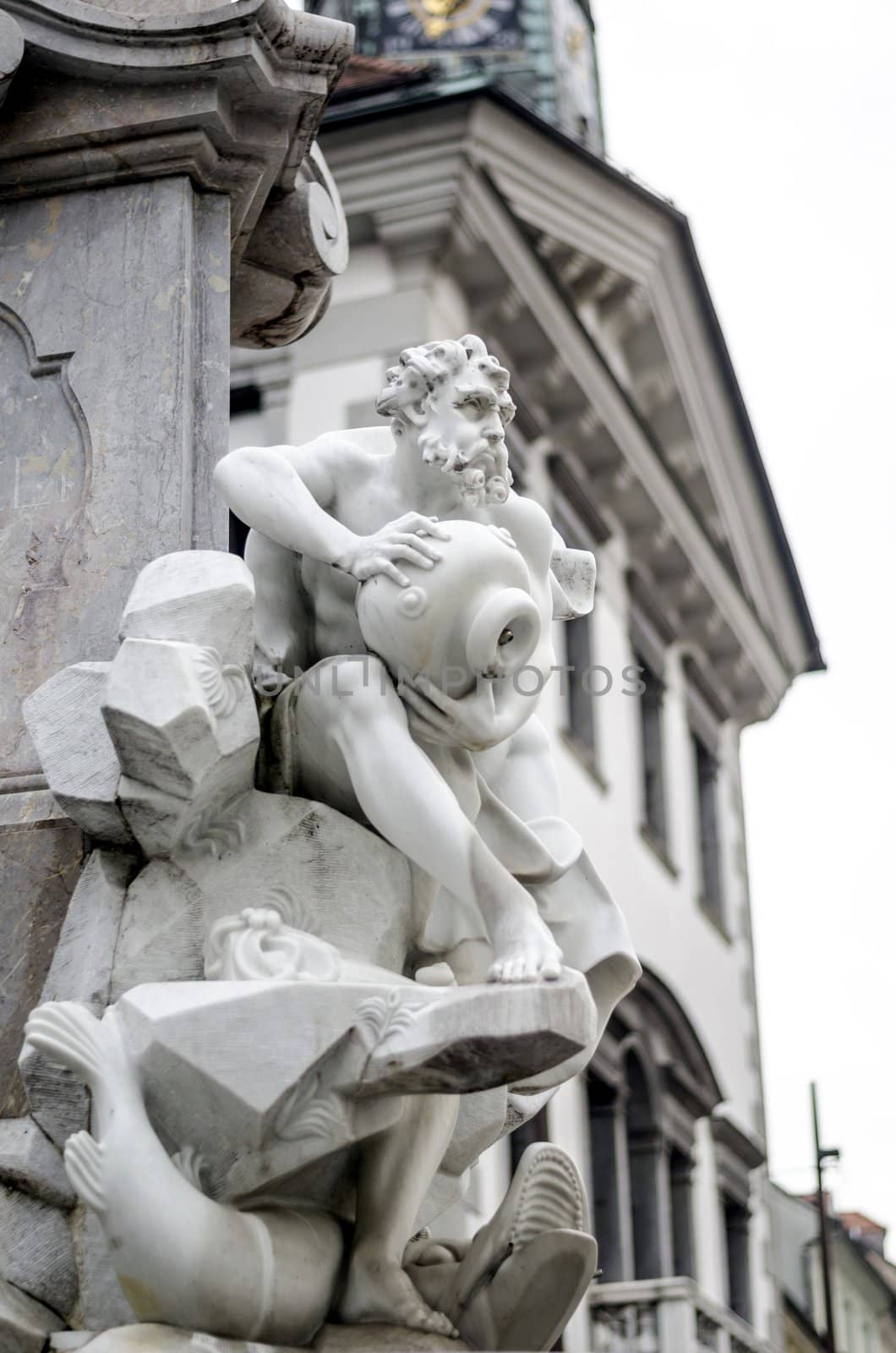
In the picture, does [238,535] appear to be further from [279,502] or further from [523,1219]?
[523,1219]

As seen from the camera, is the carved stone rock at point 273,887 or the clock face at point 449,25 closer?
the carved stone rock at point 273,887

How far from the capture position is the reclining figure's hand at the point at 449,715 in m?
4.31

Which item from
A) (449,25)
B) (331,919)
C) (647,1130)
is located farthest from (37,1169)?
(449,25)

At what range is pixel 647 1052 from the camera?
58.5 feet

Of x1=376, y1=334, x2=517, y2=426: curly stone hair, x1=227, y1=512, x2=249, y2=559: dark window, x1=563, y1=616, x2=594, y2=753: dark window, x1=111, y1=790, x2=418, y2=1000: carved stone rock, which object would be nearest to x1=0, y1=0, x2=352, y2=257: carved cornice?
x1=376, y1=334, x2=517, y2=426: curly stone hair

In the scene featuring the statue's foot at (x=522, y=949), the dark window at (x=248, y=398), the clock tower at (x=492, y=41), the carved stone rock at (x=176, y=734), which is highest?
the clock tower at (x=492, y=41)

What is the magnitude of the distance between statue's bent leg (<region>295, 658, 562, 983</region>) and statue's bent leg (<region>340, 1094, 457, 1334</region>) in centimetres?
37

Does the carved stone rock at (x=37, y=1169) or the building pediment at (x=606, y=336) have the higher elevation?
the building pediment at (x=606, y=336)

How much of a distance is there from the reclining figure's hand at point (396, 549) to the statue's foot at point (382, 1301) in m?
1.23

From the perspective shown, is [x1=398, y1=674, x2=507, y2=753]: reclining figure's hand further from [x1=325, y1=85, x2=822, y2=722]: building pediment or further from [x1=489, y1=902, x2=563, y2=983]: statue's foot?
[x1=325, y1=85, x2=822, y2=722]: building pediment

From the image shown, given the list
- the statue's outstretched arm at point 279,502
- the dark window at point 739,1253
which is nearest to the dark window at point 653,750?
the dark window at point 739,1253

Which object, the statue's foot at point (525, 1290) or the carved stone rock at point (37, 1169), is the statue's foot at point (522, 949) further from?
the carved stone rock at point (37, 1169)

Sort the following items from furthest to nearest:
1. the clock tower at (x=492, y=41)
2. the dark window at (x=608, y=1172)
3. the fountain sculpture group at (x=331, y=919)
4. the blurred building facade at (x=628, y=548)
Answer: the clock tower at (x=492, y=41) → the blurred building facade at (x=628, y=548) → the dark window at (x=608, y=1172) → the fountain sculpture group at (x=331, y=919)

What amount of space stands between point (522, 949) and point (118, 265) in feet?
7.09
